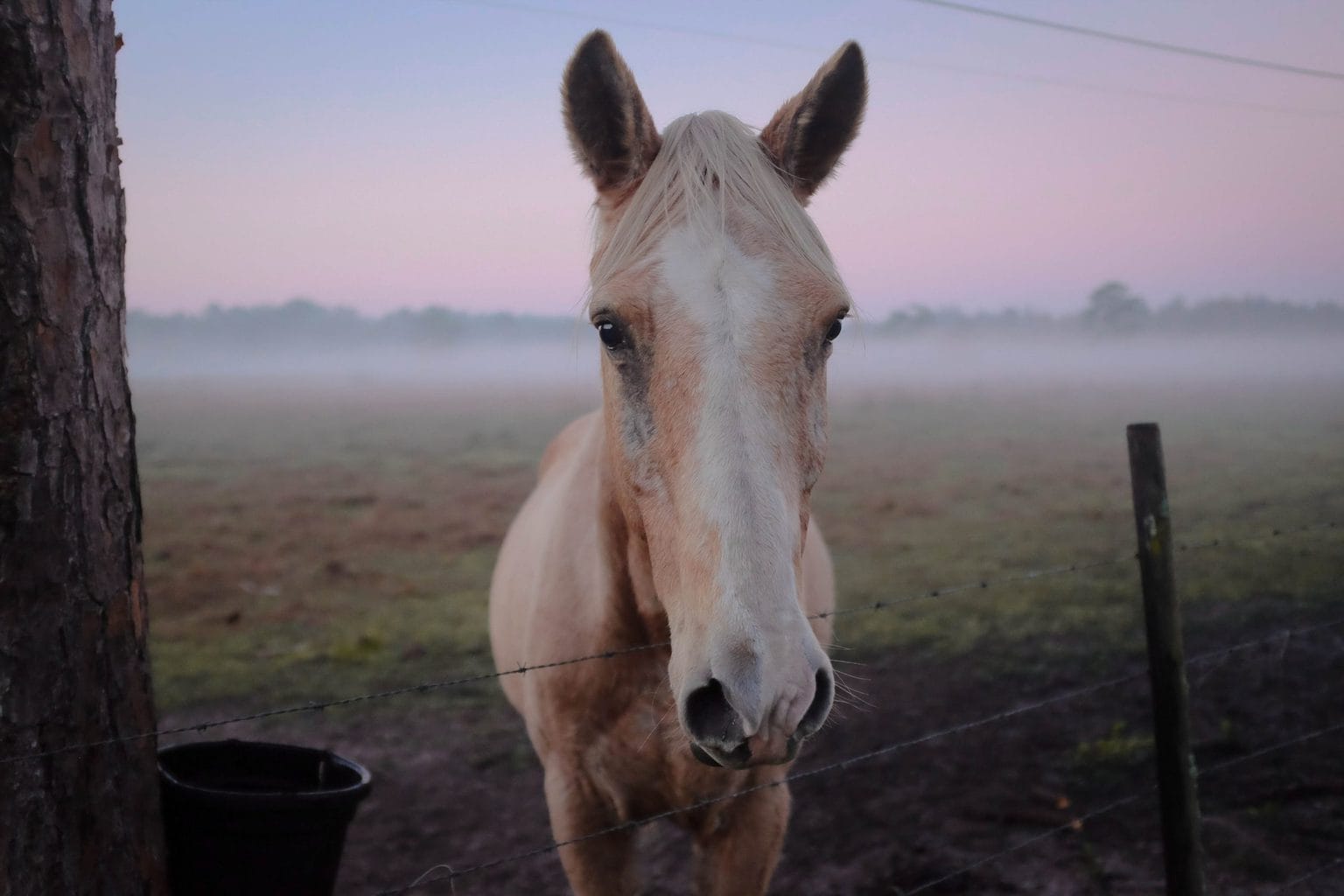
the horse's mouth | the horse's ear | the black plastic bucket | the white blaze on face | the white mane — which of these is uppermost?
the horse's ear

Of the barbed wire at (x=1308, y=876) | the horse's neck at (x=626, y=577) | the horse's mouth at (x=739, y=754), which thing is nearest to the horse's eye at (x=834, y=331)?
the horse's neck at (x=626, y=577)

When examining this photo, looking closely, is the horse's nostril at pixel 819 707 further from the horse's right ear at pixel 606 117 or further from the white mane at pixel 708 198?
the horse's right ear at pixel 606 117

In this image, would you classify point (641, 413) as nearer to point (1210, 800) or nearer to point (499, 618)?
point (499, 618)

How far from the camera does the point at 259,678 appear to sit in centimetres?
725

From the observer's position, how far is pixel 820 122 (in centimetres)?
244

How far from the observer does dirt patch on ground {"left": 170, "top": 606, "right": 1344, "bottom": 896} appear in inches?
159

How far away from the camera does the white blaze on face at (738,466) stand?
153 cm

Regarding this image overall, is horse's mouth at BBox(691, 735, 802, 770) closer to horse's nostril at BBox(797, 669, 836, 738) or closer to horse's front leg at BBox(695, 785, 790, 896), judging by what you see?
horse's nostril at BBox(797, 669, 836, 738)

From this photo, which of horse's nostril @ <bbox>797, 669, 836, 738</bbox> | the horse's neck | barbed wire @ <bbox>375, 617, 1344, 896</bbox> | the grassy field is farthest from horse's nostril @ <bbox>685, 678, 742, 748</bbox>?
the grassy field

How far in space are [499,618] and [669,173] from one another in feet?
8.67

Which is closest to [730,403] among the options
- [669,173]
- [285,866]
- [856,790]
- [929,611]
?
[669,173]

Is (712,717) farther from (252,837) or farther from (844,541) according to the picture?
(844,541)

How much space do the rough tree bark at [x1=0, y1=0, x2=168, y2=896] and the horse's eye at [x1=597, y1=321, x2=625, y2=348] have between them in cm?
101

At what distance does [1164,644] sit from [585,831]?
202 centimetres
